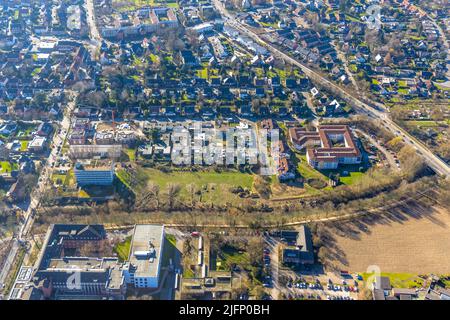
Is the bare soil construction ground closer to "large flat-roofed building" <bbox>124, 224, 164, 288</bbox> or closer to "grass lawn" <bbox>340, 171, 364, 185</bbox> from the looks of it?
"grass lawn" <bbox>340, 171, 364, 185</bbox>

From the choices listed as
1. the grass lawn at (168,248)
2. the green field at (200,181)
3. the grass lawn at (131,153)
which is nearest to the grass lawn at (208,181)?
the green field at (200,181)

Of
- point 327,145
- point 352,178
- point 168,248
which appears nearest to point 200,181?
point 168,248

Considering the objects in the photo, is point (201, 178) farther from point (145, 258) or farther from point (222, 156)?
point (145, 258)

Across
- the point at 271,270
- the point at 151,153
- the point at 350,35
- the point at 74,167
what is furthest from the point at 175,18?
the point at 271,270

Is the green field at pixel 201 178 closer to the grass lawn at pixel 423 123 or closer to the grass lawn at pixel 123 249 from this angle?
the grass lawn at pixel 123 249

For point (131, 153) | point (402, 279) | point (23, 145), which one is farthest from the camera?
point (23, 145)

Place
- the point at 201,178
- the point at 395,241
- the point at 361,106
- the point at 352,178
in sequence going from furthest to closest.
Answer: the point at 361,106 < the point at 352,178 < the point at 201,178 < the point at 395,241
